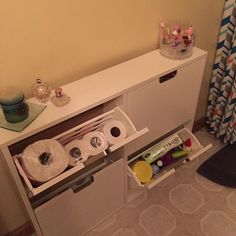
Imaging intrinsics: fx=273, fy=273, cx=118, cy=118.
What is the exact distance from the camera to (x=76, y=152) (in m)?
1.06

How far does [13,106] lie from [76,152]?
0.97 ft

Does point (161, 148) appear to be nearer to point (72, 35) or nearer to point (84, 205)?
point (84, 205)

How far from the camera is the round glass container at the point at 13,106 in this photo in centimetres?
90

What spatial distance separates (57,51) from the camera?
109cm

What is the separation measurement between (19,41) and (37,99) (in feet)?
0.74

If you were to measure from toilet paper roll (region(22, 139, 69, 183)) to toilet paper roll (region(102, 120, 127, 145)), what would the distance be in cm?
20

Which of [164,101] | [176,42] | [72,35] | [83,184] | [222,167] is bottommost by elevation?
[222,167]

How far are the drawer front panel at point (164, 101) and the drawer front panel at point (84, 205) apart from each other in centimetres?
18

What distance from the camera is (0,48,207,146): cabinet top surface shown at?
3.12ft

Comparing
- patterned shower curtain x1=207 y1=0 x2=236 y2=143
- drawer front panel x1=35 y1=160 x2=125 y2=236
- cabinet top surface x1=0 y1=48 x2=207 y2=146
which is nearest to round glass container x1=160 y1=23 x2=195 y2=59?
cabinet top surface x1=0 y1=48 x2=207 y2=146

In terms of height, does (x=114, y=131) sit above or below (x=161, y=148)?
above

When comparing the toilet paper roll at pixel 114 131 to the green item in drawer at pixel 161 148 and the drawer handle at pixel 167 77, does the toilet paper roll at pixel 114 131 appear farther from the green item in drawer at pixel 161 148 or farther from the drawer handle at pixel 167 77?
the green item in drawer at pixel 161 148

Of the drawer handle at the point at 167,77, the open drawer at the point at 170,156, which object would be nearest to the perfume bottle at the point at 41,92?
the drawer handle at the point at 167,77

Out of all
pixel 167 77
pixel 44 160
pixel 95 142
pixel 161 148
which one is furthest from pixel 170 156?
pixel 44 160
